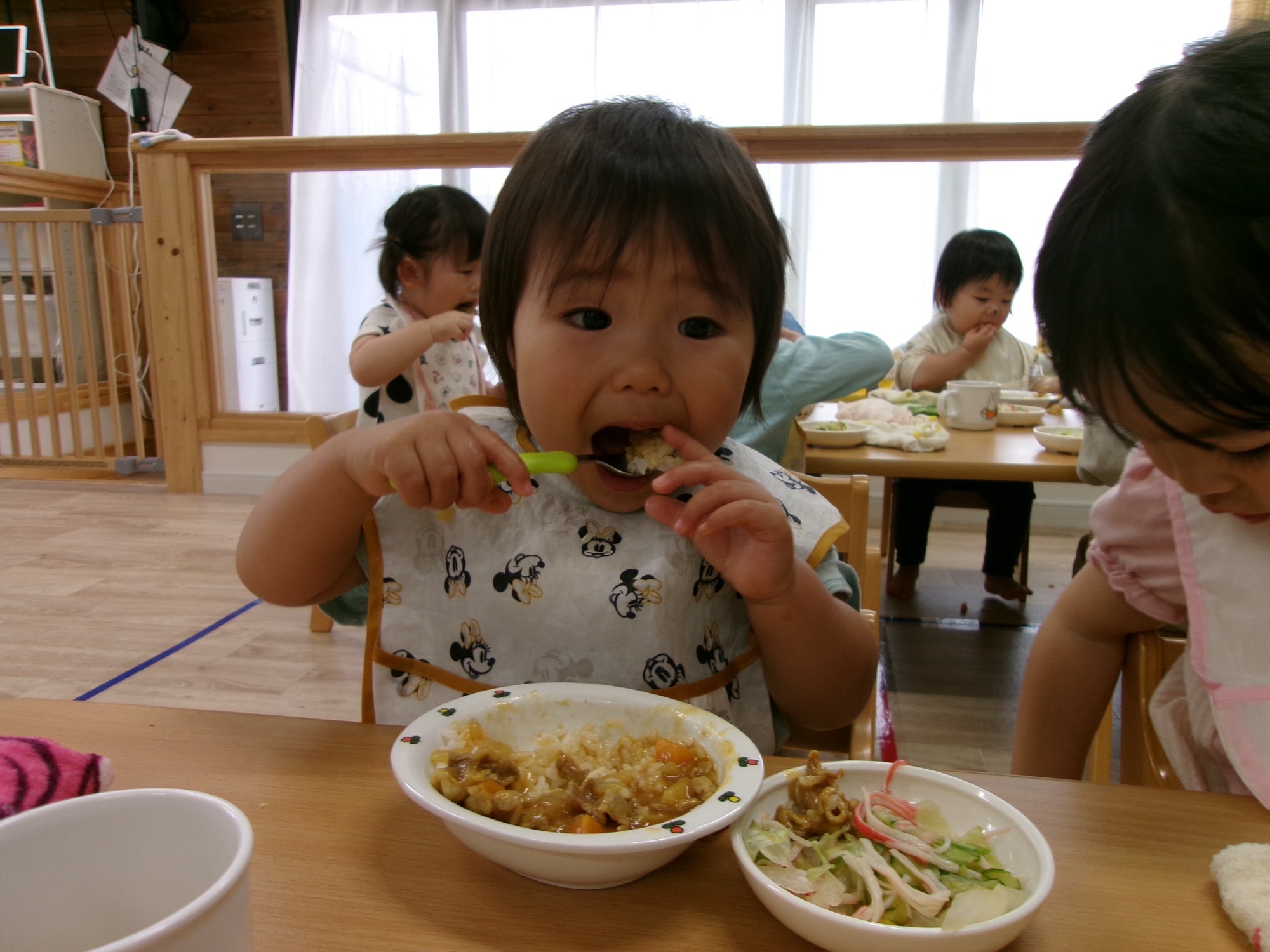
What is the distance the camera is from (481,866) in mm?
515

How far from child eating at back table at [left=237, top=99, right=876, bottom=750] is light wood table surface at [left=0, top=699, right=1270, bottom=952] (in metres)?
0.20

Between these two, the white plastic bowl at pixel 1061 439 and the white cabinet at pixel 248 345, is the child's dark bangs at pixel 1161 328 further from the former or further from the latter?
the white cabinet at pixel 248 345

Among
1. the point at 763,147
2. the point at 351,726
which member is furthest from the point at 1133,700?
the point at 763,147

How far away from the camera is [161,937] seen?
0.97 ft

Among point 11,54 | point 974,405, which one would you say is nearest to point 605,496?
point 974,405

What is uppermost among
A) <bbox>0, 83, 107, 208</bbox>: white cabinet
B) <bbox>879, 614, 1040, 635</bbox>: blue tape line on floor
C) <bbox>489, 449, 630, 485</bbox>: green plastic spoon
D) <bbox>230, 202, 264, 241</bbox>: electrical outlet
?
<bbox>0, 83, 107, 208</bbox>: white cabinet

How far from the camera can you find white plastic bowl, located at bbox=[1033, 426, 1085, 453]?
195 cm

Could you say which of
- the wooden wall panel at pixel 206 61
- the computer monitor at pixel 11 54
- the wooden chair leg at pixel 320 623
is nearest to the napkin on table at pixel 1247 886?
the wooden chair leg at pixel 320 623

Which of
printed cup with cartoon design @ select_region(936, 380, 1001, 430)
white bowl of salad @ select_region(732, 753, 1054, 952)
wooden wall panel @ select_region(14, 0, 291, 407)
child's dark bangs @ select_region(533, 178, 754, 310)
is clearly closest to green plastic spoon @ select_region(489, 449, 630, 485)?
child's dark bangs @ select_region(533, 178, 754, 310)

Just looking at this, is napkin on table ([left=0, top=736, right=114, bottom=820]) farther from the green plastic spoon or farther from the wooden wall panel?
the wooden wall panel

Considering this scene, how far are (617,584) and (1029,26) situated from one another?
14.4 feet

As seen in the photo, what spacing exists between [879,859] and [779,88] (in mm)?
4487

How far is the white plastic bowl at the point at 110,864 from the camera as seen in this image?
0.36 m

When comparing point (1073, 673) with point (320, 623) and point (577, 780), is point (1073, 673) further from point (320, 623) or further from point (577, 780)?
point (320, 623)
